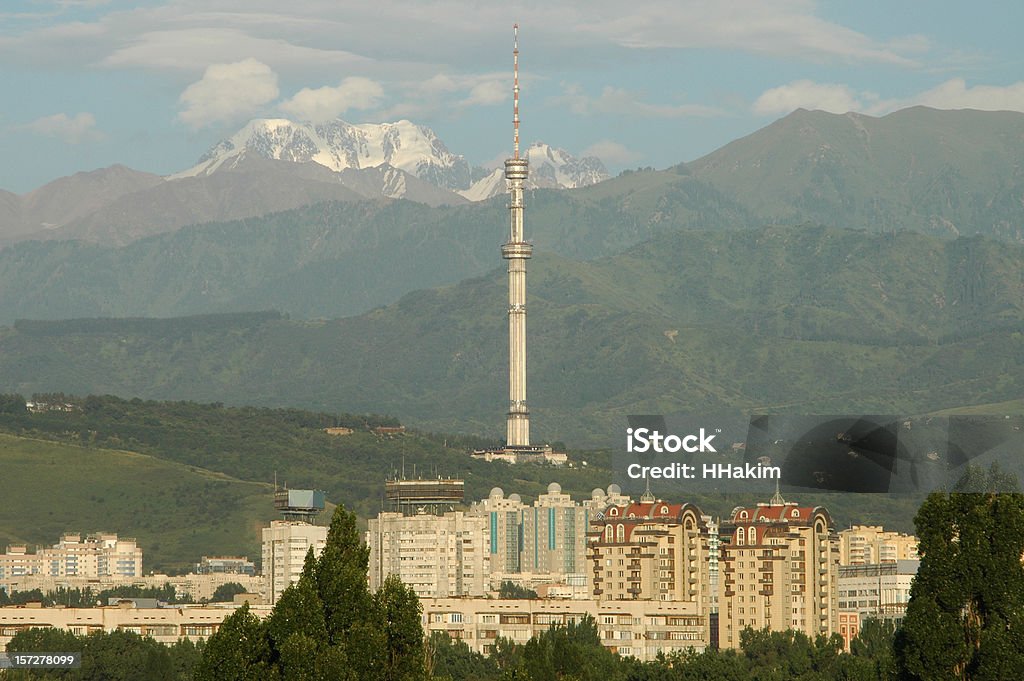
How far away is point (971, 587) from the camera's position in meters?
70.6

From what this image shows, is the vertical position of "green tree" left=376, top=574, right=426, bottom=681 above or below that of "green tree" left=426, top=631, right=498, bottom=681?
below

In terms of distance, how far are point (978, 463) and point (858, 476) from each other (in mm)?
4768

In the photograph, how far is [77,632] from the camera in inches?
7653

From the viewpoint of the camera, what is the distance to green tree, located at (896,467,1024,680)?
70000 millimetres

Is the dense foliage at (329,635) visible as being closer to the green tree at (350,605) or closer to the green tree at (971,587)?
the green tree at (350,605)

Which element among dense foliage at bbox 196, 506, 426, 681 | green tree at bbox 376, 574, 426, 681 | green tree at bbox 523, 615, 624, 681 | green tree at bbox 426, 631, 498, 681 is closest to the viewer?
dense foliage at bbox 196, 506, 426, 681

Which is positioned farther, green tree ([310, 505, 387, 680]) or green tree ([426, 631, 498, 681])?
green tree ([426, 631, 498, 681])

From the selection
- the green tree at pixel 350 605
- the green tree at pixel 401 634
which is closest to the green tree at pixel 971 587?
the green tree at pixel 401 634

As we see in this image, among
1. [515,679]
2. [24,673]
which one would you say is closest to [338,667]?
[515,679]

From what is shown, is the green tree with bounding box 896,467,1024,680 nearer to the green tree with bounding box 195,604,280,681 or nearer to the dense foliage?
the dense foliage

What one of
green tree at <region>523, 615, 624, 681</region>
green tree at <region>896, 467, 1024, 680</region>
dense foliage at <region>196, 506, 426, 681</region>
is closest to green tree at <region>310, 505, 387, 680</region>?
dense foliage at <region>196, 506, 426, 681</region>

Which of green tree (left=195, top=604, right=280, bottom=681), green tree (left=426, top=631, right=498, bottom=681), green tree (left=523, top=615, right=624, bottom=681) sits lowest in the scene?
green tree (left=195, top=604, right=280, bottom=681)

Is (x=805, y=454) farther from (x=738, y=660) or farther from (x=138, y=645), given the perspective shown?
(x=138, y=645)

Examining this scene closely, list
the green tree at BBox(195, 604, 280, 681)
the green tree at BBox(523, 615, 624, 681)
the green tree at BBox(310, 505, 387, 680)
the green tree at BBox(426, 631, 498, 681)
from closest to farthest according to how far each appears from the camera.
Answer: the green tree at BBox(310, 505, 387, 680)
the green tree at BBox(195, 604, 280, 681)
the green tree at BBox(523, 615, 624, 681)
the green tree at BBox(426, 631, 498, 681)
